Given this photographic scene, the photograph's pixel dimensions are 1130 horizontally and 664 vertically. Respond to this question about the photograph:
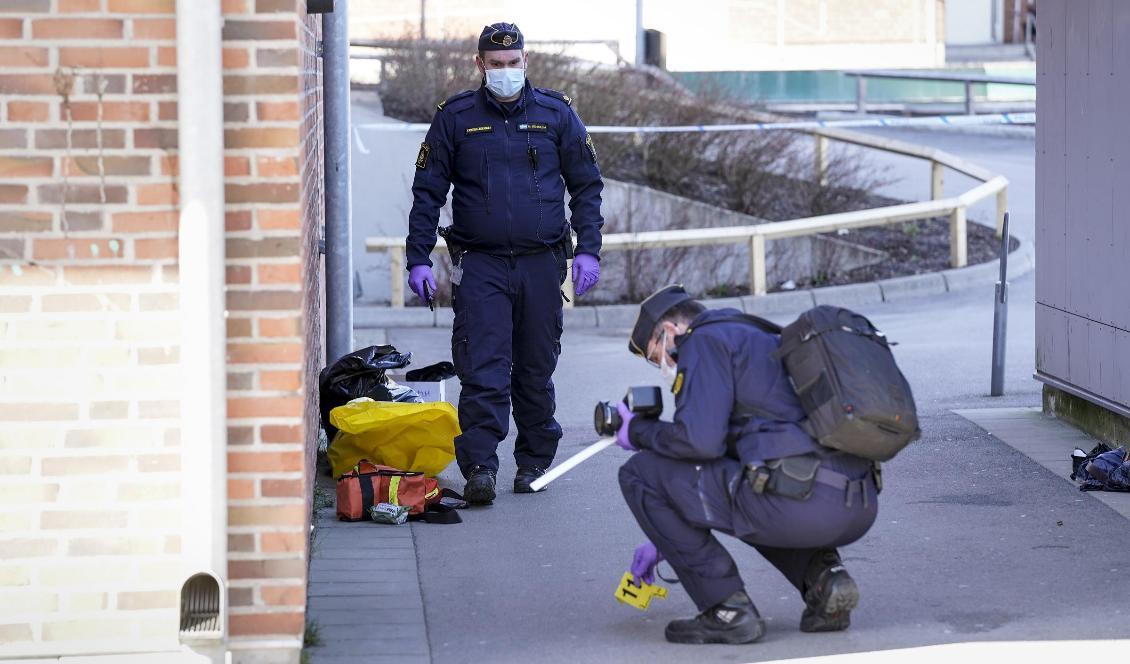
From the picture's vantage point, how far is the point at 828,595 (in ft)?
16.7

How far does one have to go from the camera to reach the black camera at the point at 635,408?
5.12m

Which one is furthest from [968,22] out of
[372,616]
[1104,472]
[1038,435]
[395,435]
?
[372,616]

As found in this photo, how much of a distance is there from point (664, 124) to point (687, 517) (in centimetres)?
1291

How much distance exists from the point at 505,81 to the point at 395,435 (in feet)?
5.29

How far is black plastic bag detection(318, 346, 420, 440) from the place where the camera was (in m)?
7.73

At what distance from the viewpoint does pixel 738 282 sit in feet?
50.5

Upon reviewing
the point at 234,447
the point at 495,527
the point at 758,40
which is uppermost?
the point at 758,40

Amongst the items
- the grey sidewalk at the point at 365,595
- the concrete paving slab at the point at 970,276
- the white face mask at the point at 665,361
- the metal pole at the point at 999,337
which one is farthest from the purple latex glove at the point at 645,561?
the concrete paving slab at the point at 970,276

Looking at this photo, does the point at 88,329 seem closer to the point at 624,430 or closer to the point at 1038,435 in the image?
the point at 624,430

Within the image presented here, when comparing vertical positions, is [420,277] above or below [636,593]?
above

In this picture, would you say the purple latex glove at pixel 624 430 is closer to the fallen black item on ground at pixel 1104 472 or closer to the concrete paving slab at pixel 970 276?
the fallen black item on ground at pixel 1104 472

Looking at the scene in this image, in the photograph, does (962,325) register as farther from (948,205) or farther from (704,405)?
(704,405)

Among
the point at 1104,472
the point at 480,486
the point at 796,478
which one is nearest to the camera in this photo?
the point at 796,478

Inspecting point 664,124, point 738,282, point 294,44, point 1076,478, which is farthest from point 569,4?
point 294,44
